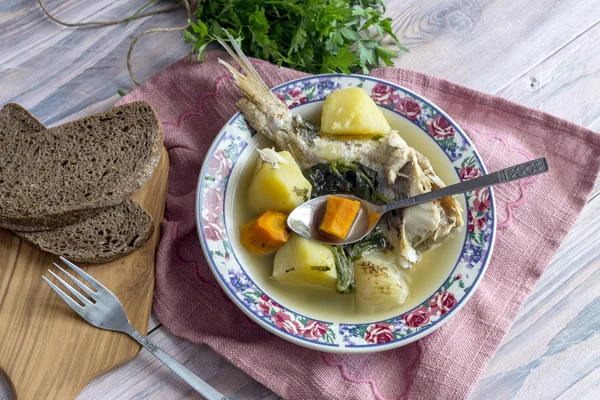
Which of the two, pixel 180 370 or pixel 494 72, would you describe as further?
pixel 494 72

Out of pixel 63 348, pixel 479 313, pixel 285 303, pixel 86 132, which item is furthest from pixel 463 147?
pixel 63 348

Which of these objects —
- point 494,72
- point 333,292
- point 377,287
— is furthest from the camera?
point 494,72

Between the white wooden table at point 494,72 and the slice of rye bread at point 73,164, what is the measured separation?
259 mm

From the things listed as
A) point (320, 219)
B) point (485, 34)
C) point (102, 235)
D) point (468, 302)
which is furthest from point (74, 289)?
point (485, 34)

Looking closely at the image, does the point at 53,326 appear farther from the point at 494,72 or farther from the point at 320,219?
the point at 494,72

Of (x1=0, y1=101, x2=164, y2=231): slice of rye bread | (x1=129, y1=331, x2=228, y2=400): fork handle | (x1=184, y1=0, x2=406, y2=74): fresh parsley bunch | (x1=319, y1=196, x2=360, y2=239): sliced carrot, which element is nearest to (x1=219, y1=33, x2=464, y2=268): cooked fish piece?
(x1=319, y1=196, x2=360, y2=239): sliced carrot

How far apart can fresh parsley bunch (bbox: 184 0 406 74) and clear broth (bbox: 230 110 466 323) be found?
0.59 meters

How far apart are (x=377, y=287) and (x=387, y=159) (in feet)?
1.76

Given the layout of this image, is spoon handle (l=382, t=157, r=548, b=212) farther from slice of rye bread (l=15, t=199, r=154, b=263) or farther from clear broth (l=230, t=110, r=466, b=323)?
slice of rye bread (l=15, t=199, r=154, b=263)

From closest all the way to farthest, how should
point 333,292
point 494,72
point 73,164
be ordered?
point 333,292
point 73,164
point 494,72

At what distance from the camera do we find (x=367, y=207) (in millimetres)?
2541

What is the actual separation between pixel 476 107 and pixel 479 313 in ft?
3.35

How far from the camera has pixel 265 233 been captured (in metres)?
2.41

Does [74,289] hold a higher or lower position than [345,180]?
lower
